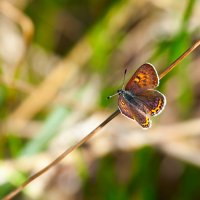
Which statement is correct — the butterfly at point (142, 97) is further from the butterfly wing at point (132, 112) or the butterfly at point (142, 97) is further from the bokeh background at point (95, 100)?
the bokeh background at point (95, 100)

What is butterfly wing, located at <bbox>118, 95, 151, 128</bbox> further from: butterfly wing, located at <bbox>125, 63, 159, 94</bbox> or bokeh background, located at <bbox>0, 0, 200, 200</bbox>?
bokeh background, located at <bbox>0, 0, 200, 200</bbox>

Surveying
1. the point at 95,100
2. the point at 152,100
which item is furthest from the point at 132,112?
the point at 95,100

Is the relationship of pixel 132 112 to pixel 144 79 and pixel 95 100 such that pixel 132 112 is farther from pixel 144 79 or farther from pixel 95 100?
pixel 95 100

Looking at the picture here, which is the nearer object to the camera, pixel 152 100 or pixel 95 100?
pixel 152 100

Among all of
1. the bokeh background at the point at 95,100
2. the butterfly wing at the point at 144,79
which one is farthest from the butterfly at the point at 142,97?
the bokeh background at the point at 95,100

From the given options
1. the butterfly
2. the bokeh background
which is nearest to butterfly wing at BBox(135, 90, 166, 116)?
the butterfly

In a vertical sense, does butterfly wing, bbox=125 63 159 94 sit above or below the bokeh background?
below

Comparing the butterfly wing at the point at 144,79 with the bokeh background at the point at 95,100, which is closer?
the butterfly wing at the point at 144,79
